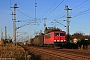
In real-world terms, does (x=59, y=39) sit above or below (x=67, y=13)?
below

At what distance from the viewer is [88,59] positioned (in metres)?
18.2

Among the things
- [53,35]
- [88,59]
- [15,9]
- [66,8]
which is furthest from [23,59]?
[66,8]

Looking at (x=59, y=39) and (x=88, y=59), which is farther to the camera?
(x=59, y=39)

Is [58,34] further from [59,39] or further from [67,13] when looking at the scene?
[67,13]

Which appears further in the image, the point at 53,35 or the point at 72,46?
the point at 72,46

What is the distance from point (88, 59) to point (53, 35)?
26.6 meters

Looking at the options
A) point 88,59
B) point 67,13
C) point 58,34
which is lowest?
point 88,59

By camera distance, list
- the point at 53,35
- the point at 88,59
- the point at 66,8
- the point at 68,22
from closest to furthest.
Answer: the point at 88,59 < the point at 53,35 < the point at 68,22 < the point at 66,8

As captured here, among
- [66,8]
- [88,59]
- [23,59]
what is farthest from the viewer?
[66,8]

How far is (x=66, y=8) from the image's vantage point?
2057 inches

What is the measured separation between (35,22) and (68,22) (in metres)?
7.20

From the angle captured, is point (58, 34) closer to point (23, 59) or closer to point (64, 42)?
point (64, 42)

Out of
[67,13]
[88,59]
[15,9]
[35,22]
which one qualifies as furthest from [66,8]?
[88,59]

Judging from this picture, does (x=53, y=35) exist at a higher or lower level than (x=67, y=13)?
lower
